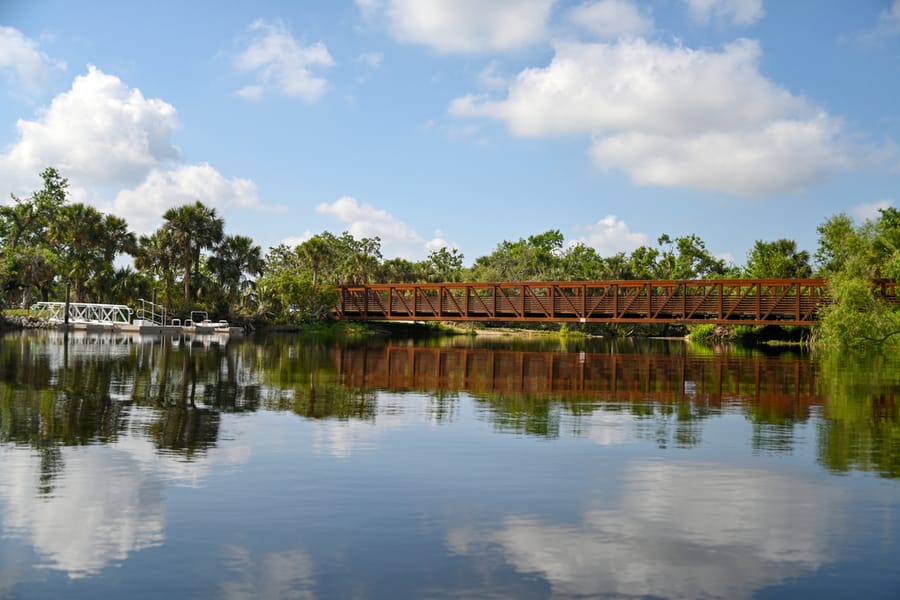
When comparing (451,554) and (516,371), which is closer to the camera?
(451,554)

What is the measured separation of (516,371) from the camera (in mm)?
33906

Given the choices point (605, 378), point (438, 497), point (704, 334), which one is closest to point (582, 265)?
point (704, 334)

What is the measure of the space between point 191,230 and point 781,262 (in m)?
61.0

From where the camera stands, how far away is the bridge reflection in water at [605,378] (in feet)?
78.3

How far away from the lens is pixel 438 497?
33.6 feet

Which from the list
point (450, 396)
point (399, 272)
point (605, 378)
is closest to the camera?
point (450, 396)

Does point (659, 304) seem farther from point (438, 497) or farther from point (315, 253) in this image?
point (438, 497)

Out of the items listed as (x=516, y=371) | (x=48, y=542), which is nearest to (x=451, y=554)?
(x=48, y=542)

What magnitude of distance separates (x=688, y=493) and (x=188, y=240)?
229ft

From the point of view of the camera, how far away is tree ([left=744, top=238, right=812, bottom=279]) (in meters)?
85.4

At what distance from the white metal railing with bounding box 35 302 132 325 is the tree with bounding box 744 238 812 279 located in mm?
65233

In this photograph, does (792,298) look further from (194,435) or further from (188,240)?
(194,435)

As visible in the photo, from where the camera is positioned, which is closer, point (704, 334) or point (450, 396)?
point (450, 396)

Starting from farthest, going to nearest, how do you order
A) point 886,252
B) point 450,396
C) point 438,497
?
point 886,252 < point 450,396 < point 438,497
